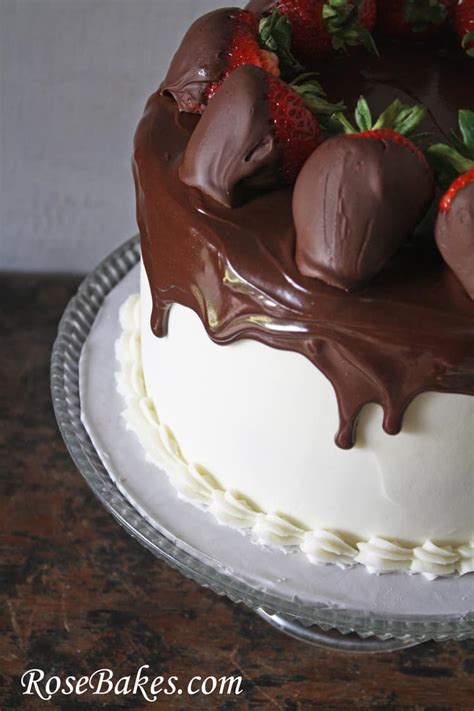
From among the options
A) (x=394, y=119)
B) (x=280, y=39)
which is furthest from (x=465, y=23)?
(x=394, y=119)

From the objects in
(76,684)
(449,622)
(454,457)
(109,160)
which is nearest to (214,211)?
(454,457)

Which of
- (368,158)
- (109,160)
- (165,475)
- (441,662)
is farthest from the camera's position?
(109,160)

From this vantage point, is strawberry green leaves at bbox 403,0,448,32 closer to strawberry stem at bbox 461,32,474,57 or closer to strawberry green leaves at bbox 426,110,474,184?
strawberry stem at bbox 461,32,474,57

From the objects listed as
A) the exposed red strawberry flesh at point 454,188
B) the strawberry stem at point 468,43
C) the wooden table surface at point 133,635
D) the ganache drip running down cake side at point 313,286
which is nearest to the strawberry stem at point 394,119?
the ganache drip running down cake side at point 313,286

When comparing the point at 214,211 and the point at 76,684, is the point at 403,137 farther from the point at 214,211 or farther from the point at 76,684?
the point at 76,684

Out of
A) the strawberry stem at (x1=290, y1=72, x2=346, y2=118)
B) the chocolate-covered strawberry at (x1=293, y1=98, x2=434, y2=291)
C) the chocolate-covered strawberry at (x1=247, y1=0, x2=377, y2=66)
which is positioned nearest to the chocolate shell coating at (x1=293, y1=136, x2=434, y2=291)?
the chocolate-covered strawberry at (x1=293, y1=98, x2=434, y2=291)

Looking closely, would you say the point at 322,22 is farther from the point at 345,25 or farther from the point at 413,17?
the point at 413,17

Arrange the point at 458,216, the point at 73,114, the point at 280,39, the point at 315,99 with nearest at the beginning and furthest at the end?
the point at 458,216
the point at 315,99
the point at 280,39
the point at 73,114
